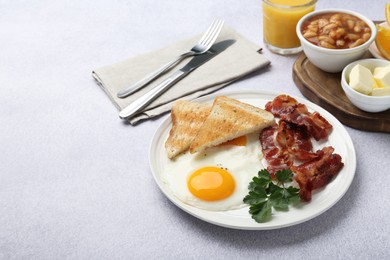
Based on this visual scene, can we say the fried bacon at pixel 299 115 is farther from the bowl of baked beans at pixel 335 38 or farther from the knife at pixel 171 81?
the knife at pixel 171 81

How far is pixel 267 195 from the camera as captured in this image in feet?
6.32

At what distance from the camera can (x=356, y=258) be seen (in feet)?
6.00

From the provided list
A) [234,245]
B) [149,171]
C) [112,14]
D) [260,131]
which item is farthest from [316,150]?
[112,14]

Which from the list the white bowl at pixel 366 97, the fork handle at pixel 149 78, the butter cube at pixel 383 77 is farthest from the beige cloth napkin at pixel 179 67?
A: the butter cube at pixel 383 77

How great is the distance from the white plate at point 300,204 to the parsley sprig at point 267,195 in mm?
32

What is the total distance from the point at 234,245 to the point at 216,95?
89 centimetres

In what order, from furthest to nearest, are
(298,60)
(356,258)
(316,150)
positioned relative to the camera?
(298,60), (316,150), (356,258)

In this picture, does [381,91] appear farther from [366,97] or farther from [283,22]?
[283,22]

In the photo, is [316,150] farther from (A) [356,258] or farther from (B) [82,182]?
(B) [82,182]

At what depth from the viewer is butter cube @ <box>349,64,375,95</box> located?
2260 millimetres

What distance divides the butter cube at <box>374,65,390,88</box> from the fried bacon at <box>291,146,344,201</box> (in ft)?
1.47

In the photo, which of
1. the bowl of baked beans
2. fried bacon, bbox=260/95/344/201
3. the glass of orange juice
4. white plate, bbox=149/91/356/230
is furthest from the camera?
the glass of orange juice

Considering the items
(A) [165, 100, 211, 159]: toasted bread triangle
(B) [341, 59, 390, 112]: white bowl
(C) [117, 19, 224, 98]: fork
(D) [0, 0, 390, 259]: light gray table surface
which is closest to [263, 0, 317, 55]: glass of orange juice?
(D) [0, 0, 390, 259]: light gray table surface

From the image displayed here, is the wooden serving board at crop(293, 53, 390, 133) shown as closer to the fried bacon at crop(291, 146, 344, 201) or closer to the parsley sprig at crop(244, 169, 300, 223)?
the fried bacon at crop(291, 146, 344, 201)
